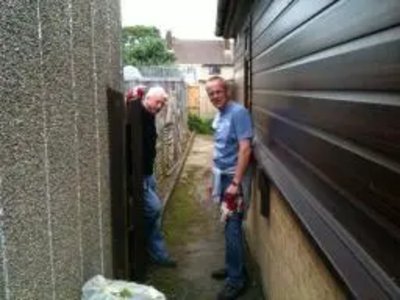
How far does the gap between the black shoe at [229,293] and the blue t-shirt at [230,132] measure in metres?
1.16

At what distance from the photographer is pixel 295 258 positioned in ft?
12.7

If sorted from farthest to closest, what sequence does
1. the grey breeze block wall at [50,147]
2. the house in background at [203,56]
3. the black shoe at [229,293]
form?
1. the house in background at [203,56]
2. the black shoe at [229,293]
3. the grey breeze block wall at [50,147]

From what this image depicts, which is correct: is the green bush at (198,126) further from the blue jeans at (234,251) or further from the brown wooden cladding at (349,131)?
the brown wooden cladding at (349,131)

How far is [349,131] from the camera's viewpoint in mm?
2363

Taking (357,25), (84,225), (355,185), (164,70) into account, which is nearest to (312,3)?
(357,25)

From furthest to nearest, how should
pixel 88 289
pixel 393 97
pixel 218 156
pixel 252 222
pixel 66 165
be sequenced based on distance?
pixel 252 222, pixel 218 156, pixel 88 289, pixel 66 165, pixel 393 97

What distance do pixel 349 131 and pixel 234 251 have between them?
11.7 feet

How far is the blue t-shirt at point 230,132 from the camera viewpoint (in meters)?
5.56

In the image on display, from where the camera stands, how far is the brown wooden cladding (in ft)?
6.16

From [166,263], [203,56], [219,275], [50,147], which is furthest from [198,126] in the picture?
[203,56]

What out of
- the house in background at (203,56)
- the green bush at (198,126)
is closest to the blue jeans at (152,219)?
the green bush at (198,126)

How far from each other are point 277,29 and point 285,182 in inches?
52.1

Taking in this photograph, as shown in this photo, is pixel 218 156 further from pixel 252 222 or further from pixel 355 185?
pixel 355 185

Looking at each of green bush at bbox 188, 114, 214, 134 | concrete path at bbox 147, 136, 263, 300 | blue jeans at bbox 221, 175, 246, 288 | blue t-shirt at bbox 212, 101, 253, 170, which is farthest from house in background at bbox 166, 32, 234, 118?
blue jeans at bbox 221, 175, 246, 288
